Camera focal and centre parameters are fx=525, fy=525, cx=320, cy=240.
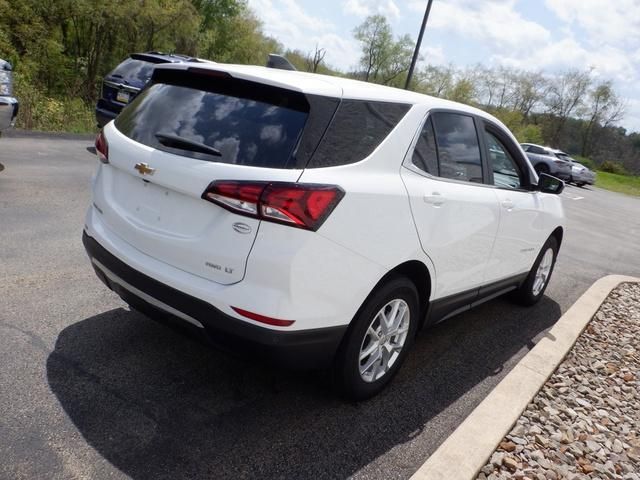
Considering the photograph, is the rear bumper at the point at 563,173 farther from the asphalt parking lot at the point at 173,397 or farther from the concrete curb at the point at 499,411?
the asphalt parking lot at the point at 173,397

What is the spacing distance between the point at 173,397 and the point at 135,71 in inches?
343

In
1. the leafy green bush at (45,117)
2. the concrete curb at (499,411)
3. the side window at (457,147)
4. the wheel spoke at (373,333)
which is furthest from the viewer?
the leafy green bush at (45,117)

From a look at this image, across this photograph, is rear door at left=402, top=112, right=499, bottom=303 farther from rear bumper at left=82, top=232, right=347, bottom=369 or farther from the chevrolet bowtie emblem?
the chevrolet bowtie emblem

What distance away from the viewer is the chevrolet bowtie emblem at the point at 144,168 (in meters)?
2.67

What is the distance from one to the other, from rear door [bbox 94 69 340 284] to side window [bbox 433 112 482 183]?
3.49 feet

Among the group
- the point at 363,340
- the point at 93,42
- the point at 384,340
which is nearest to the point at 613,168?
the point at 93,42

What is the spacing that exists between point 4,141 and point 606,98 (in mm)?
72607

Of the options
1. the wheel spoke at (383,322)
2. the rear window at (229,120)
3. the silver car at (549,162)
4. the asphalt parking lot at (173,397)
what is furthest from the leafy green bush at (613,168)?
the rear window at (229,120)

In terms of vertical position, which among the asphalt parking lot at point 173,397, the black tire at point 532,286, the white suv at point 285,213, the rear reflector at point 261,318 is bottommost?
the asphalt parking lot at point 173,397

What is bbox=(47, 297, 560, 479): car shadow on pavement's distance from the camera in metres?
2.47

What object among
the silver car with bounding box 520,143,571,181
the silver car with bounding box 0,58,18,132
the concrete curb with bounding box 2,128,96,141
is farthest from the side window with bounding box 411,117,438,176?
the silver car with bounding box 520,143,571,181

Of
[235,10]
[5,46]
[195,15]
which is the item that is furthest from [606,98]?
[5,46]

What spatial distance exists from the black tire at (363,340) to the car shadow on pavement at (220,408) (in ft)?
0.38

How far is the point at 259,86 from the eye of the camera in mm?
2664
